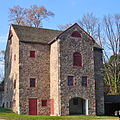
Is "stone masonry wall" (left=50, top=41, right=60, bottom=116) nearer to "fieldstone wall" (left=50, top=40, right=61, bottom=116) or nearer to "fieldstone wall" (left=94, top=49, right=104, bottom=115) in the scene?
"fieldstone wall" (left=50, top=40, right=61, bottom=116)

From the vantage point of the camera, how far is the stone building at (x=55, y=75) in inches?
1302

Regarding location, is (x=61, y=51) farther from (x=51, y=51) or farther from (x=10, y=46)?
(x=10, y=46)

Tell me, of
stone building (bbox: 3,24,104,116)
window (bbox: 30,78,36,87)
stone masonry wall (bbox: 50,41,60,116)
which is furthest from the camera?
window (bbox: 30,78,36,87)

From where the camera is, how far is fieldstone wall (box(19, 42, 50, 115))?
33.3 metres

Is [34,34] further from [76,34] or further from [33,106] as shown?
[33,106]

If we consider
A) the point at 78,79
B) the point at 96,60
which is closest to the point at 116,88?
the point at 96,60

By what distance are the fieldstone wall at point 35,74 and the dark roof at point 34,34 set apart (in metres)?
0.86

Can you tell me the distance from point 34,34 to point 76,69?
7.64 metres

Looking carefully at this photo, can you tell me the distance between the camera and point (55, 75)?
33.6 m

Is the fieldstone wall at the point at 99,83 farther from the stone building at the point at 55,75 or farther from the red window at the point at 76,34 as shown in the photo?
the red window at the point at 76,34

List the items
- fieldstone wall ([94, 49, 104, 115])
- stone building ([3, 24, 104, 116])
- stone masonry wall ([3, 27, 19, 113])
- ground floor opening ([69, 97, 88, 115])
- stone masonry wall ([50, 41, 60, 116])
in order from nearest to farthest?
stone masonry wall ([50, 41, 60, 116])
stone building ([3, 24, 104, 116])
stone masonry wall ([3, 27, 19, 113])
ground floor opening ([69, 97, 88, 115])
fieldstone wall ([94, 49, 104, 115])

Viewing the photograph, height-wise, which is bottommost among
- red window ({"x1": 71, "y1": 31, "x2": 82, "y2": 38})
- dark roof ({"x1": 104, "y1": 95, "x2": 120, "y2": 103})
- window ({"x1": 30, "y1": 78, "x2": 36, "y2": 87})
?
dark roof ({"x1": 104, "y1": 95, "x2": 120, "y2": 103})

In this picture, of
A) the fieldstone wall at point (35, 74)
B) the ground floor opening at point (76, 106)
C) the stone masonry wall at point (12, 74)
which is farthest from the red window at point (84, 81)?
the stone masonry wall at point (12, 74)

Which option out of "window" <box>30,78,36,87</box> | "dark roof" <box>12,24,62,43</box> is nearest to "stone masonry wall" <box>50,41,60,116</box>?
"dark roof" <box>12,24,62,43</box>
